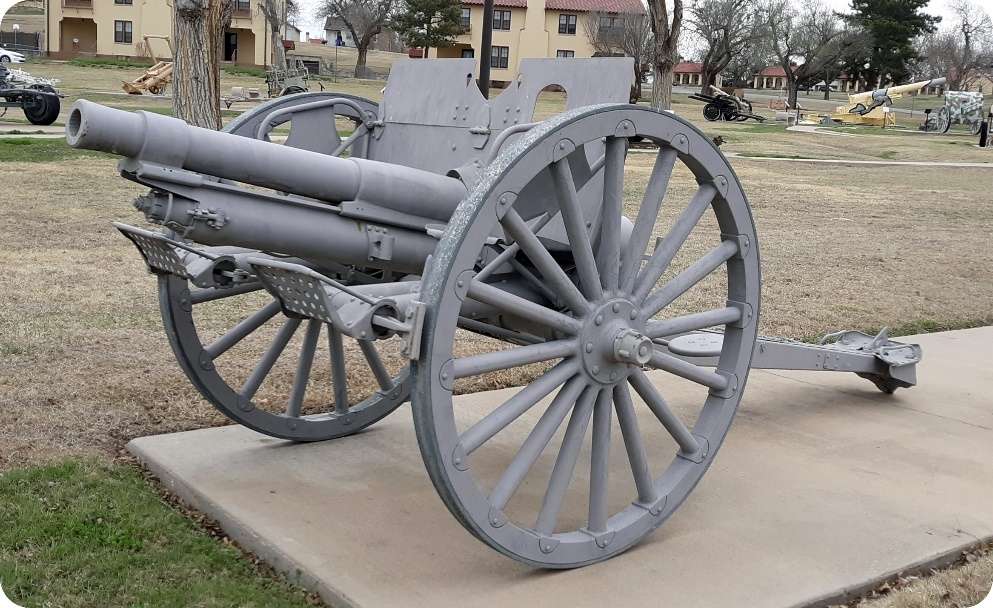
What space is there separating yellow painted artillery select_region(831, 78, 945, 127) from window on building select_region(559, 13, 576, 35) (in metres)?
20.3

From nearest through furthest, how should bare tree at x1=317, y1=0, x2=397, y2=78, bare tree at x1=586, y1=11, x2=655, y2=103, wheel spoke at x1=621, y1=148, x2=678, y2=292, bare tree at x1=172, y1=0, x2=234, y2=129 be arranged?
1. wheel spoke at x1=621, y1=148, x2=678, y2=292
2. bare tree at x1=172, y1=0, x2=234, y2=129
3. bare tree at x1=586, y1=11, x2=655, y2=103
4. bare tree at x1=317, y1=0, x2=397, y2=78

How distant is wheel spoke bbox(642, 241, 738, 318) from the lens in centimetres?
377

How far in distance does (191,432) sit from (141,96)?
30.7m

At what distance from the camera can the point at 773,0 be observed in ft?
225

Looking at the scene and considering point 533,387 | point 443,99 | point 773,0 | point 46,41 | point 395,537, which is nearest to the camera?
point 533,387

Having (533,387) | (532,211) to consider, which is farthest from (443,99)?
(533,387)

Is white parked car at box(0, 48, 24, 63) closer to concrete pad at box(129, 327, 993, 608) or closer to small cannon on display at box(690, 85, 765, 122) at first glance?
small cannon on display at box(690, 85, 765, 122)

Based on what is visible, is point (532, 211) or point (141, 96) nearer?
point (532, 211)

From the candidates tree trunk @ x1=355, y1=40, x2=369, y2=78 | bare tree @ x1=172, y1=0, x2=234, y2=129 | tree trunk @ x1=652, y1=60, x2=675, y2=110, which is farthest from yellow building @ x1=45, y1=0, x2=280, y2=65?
bare tree @ x1=172, y1=0, x2=234, y2=129

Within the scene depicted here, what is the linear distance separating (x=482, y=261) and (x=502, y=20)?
61.0m

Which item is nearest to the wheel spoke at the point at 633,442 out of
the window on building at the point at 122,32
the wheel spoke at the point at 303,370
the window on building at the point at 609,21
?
the wheel spoke at the point at 303,370

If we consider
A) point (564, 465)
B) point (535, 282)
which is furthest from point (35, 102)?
point (564, 465)

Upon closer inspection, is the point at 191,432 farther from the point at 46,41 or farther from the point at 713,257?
the point at 46,41

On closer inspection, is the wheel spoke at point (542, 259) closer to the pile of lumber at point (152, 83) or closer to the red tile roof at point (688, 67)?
→ the pile of lumber at point (152, 83)
